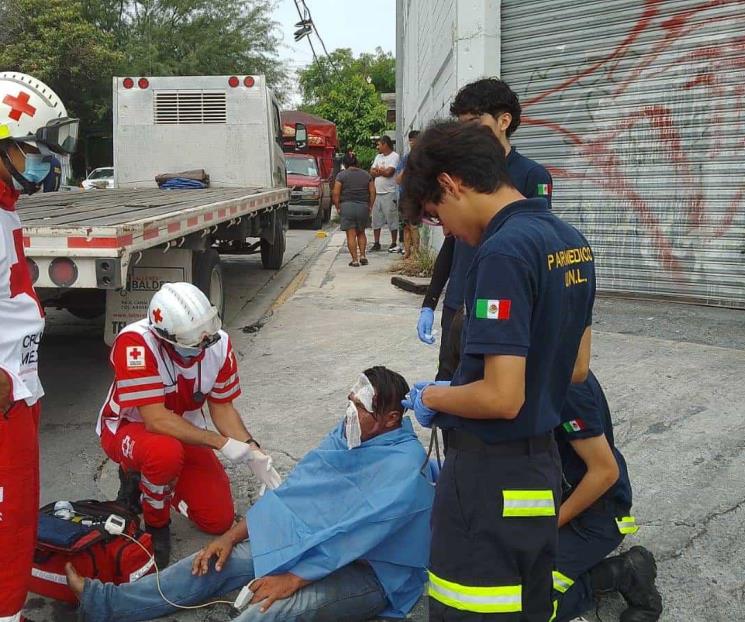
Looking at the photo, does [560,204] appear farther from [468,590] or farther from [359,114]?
[359,114]

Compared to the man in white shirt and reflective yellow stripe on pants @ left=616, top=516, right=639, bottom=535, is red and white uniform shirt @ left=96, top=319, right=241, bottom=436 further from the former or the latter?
the man in white shirt

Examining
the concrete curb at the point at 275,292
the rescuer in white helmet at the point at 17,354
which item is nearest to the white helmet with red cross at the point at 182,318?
the rescuer in white helmet at the point at 17,354

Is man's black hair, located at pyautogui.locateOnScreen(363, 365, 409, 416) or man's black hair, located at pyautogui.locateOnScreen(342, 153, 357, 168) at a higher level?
man's black hair, located at pyautogui.locateOnScreen(342, 153, 357, 168)

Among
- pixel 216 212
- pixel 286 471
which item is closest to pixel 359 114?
pixel 216 212

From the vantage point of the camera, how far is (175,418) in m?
3.14

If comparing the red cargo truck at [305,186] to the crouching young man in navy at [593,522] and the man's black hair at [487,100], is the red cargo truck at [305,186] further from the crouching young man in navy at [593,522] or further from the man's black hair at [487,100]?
the crouching young man in navy at [593,522]

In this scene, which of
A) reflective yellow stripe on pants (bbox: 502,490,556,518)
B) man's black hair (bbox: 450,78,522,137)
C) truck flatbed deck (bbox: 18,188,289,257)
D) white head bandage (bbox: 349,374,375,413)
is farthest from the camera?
truck flatbed deck (bbox: 18,188,289,257)

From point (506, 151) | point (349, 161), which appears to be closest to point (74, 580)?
point (506, 151)

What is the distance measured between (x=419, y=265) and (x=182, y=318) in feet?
24.0

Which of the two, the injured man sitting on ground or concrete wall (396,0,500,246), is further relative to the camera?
concrete wall (396,0,500,246)

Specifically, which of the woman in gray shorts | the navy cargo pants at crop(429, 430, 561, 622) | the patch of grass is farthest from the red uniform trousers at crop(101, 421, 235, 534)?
the woman in gray shorts

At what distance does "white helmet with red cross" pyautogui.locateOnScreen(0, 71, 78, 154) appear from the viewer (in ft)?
7.91

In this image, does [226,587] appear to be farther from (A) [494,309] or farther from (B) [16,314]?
(A) [494,309]

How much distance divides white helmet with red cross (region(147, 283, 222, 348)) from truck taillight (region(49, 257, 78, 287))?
4.40ft
